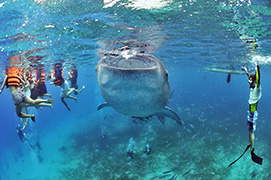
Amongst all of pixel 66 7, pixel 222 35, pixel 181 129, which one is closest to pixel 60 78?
pixel 66 7

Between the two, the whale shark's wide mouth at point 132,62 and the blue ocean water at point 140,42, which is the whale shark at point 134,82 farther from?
the blue ocean water at point 140,42

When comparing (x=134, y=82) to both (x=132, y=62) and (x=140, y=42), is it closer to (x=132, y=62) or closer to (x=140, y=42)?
(x=132, y=62)

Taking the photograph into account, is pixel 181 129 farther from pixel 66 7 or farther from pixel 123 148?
pixel 66 7

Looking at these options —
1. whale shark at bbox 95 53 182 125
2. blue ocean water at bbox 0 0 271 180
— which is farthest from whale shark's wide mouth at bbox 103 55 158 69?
blue ocean water at bbox 0 0 271 180

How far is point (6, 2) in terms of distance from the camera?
5199 mm

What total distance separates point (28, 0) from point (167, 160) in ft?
38.0

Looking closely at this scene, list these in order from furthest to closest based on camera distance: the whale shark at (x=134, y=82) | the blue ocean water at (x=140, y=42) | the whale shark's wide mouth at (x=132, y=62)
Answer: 1. the blue ocean water at (x=140, y=42)
2. the whale shark's wide mouth at (x=132, y=62)
3. the whale shark at (x=134, y=82)

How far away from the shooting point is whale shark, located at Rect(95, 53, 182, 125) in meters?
2.67

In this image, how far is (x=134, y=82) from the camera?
2686 mm

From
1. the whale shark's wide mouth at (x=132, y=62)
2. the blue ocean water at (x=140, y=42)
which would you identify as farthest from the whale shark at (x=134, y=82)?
the blue ocean water at (x=140, y=42)

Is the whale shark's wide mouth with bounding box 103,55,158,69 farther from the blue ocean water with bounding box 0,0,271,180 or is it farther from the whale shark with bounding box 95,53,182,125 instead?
the blue ocean water with bounding box 0,0,271,180

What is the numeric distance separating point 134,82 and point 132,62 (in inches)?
27.3

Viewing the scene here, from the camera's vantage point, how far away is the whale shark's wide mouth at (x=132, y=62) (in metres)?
3.08

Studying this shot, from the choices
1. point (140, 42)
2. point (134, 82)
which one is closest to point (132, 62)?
point (134, 82)
